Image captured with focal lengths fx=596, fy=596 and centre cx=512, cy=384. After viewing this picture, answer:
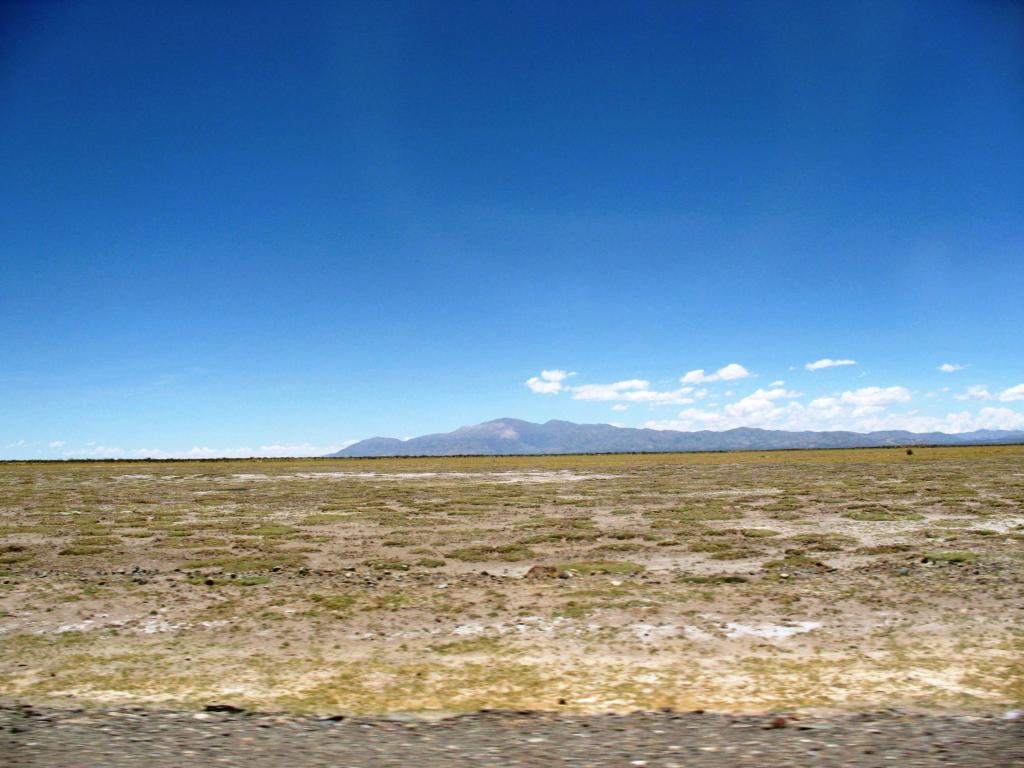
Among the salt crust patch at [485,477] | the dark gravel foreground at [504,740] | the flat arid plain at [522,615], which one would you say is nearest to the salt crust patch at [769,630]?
the flat arid plain at [522,615]

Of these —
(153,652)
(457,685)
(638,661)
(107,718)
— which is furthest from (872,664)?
(153,652)

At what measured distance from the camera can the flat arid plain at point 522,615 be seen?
29.1 ft

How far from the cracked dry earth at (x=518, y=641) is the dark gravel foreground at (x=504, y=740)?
0.13 ft

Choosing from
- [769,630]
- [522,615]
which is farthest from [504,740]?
[769,630]

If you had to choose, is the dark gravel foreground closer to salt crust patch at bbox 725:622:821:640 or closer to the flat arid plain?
the flat arid plain

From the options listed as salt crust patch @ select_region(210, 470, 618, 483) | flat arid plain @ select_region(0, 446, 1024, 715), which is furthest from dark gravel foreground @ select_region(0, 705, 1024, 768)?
salt crust patch @ select_region(210, 470, 618, 483)

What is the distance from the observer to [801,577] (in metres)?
16.7

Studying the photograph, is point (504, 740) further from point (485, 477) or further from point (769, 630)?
point (485, 477)

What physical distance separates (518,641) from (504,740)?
14.3 ft

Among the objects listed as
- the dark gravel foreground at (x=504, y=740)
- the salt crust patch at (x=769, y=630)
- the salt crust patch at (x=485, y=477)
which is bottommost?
the salt crust patch at (x=485, y=477)

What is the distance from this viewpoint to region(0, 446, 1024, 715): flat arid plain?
8.88 metres

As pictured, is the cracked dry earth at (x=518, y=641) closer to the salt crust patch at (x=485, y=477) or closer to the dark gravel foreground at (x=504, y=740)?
the dark gravel foreground at (x=504, y=740)

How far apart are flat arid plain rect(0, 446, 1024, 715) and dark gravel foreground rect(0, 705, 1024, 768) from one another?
20.1 inches

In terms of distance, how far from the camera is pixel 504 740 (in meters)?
7.23
